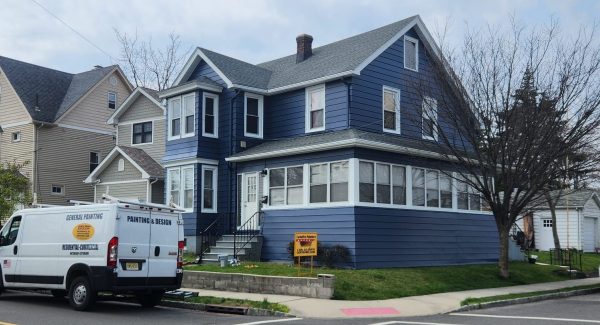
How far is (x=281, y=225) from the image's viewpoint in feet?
71.2

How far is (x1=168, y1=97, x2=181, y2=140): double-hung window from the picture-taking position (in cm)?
2541

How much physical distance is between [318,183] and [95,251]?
915 centimetres

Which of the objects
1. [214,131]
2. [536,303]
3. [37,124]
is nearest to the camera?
[536,303]

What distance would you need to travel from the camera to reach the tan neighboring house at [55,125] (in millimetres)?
34156

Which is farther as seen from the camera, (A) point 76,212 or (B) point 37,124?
(B) point 37,124

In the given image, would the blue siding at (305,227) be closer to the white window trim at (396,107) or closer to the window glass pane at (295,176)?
the window glass pane at (295,176)

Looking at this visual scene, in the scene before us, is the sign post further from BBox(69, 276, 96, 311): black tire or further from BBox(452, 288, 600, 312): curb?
→ BBox(69, 276, 96, 311): black tire

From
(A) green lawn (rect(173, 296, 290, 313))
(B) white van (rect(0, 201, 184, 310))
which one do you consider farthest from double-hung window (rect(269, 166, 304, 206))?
(B) white van (rect(0, 201, 184, 310))

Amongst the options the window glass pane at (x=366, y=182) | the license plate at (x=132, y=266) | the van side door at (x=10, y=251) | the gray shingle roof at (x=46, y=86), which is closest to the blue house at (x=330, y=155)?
the window glass pane at (x=366, y=182)

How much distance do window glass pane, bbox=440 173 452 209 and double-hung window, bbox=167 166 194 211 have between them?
9407mm

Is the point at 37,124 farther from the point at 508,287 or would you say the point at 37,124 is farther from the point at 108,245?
the point at 508,287

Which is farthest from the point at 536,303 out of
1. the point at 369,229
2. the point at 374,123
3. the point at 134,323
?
the point at 134,323

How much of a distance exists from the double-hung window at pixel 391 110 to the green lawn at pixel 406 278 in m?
5.35

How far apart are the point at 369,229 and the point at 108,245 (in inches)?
362
